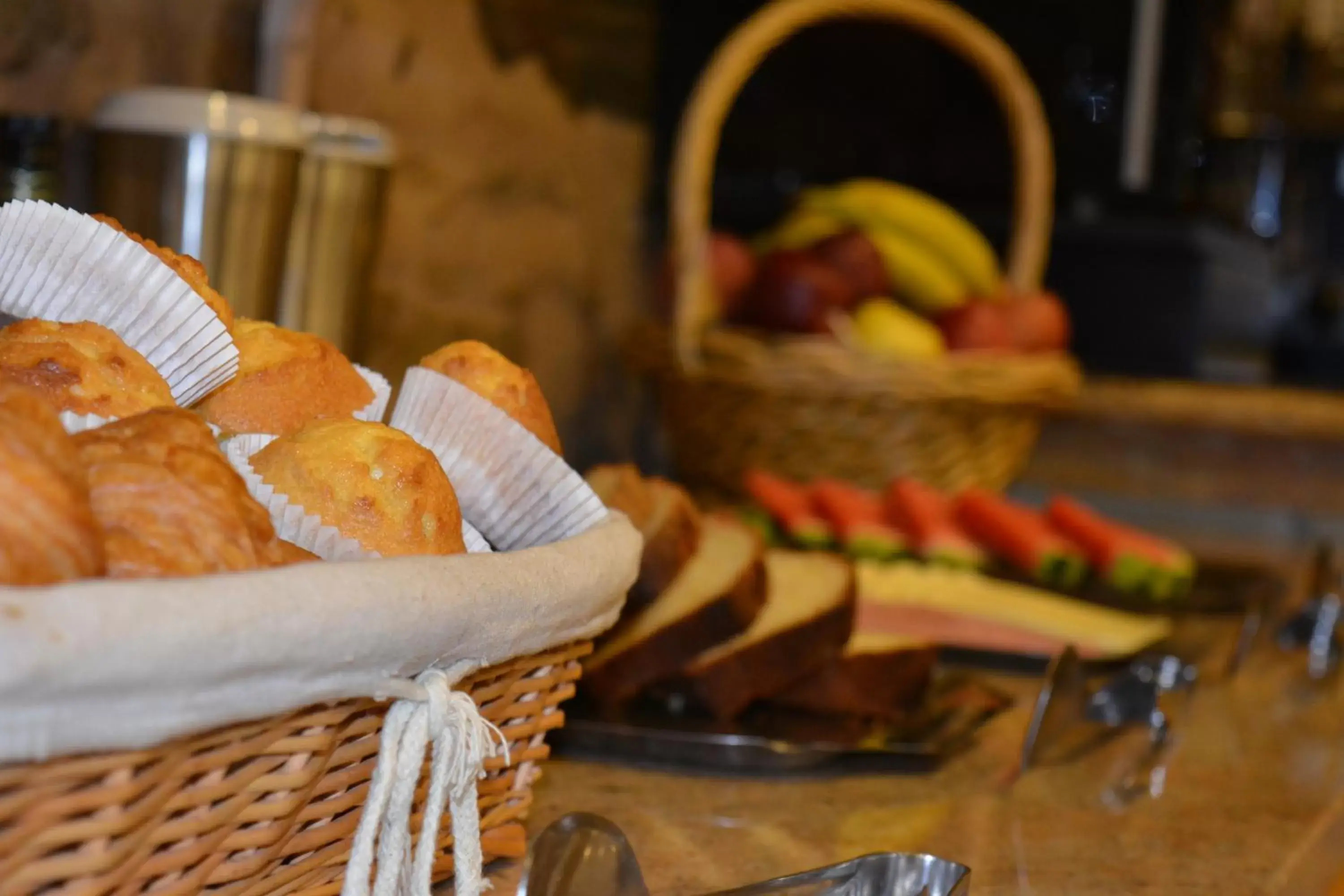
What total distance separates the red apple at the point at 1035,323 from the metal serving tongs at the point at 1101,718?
107 cm

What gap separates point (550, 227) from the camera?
2732mm

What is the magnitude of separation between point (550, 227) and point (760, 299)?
0.61 m

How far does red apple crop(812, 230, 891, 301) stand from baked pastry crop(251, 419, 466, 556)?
1709 millimetres

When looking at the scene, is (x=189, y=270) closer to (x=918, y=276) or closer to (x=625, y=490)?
(x=625, y=490)

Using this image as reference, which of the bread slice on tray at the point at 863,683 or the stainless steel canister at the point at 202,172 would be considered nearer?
the bread slice on tray at the point at 863,683

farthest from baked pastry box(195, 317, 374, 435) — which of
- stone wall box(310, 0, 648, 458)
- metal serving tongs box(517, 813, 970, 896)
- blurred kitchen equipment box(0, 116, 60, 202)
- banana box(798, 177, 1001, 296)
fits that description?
banana box(798, 177, 1001, 296)

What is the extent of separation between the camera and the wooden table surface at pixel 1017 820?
0.82 metres

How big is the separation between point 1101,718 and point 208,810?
817 millimetres

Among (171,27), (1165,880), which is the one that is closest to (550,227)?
(171,27)

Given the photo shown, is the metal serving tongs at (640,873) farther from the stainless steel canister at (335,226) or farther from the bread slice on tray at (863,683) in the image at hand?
the stainless steel canister at (335,226)

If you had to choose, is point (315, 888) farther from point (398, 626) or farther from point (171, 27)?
point (171, 27)

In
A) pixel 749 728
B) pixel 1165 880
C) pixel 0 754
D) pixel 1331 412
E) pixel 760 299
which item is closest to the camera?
pixel 0 754

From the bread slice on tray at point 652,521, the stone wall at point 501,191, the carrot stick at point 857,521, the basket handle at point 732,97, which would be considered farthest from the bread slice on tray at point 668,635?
the basket handle at point 732,97

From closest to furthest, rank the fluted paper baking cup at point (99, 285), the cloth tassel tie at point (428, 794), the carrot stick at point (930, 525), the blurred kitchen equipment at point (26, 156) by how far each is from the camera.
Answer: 1. the cloth tassel tie at point (428, 794)
2. the fluted paper baking cup at point (99, 285)
3. the blurred kitchen equipment at point (26, 156)
4. the carrot stick at point (930, 525)
